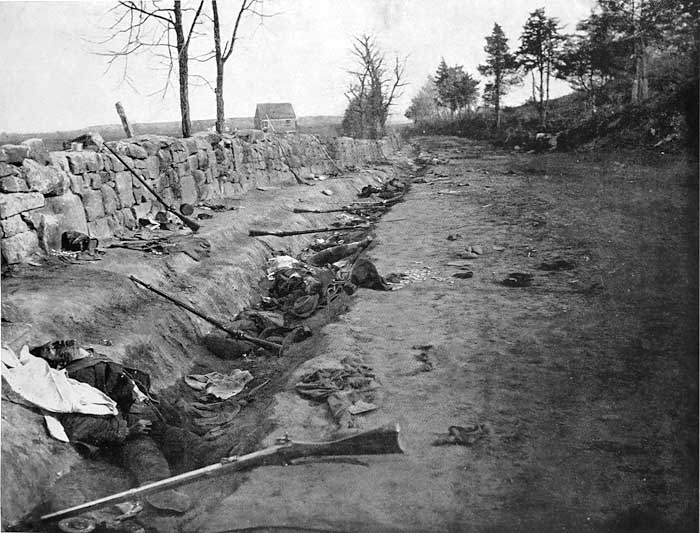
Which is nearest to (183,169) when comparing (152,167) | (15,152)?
(152,167)

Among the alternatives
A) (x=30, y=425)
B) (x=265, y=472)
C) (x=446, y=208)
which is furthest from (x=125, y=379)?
(x=446, y=208)

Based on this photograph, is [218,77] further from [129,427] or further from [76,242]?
[129,427]

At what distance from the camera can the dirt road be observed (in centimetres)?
287

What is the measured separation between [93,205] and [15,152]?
174 cm

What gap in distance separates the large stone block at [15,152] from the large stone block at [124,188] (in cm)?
219

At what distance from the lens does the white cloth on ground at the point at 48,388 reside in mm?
3643

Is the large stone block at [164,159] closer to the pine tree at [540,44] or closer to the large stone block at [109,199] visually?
the large stone block at [109,199]

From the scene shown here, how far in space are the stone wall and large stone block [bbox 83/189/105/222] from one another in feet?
0.05

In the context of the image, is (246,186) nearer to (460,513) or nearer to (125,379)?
(125,379)

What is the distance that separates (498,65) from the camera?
636 cm

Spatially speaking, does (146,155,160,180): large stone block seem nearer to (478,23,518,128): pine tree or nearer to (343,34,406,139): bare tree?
(343,34,406,139): bare tree

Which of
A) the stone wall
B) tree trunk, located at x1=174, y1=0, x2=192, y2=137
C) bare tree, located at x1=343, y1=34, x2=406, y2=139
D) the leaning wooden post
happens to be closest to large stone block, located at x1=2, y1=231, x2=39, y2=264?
the stone wall

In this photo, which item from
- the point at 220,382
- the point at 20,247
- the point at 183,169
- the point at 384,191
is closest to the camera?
the point at 220,382

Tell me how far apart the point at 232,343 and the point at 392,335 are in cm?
181
